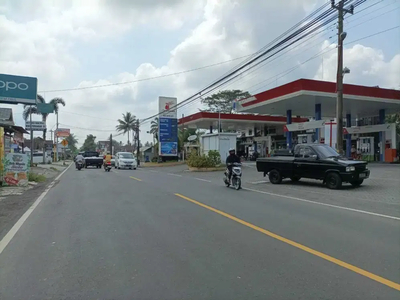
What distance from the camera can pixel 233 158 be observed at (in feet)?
48.6

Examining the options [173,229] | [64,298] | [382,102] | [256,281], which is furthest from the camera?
[382,102]

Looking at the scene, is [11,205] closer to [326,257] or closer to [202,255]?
[202,255]

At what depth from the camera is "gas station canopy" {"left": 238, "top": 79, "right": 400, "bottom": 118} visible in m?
26.4

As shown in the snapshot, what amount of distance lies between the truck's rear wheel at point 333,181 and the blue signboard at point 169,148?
3302 cm

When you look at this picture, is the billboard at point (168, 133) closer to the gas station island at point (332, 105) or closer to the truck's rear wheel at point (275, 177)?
the gas station island at point (332, 105)

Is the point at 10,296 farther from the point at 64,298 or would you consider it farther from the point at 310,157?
the point at 310,157

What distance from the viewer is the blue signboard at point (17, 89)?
2222 centimetres

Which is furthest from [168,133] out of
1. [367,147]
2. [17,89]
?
[17,89]

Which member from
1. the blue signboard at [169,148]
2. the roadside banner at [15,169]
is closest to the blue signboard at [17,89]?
the roadside banner at [15,169]

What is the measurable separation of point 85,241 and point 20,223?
2718mm

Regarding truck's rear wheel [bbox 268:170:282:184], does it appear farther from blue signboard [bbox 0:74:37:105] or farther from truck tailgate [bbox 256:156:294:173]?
blue signboard [bbox 0:74:37:105]

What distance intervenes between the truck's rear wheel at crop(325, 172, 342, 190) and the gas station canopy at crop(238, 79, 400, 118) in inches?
500

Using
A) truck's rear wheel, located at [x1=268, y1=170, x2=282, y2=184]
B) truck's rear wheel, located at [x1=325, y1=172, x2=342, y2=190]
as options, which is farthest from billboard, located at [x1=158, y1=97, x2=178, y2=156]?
truck's rear wheel, located at [x1=325, y1=172, x2=342, y2=190]

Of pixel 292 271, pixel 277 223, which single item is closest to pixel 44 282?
pixel 292 271
